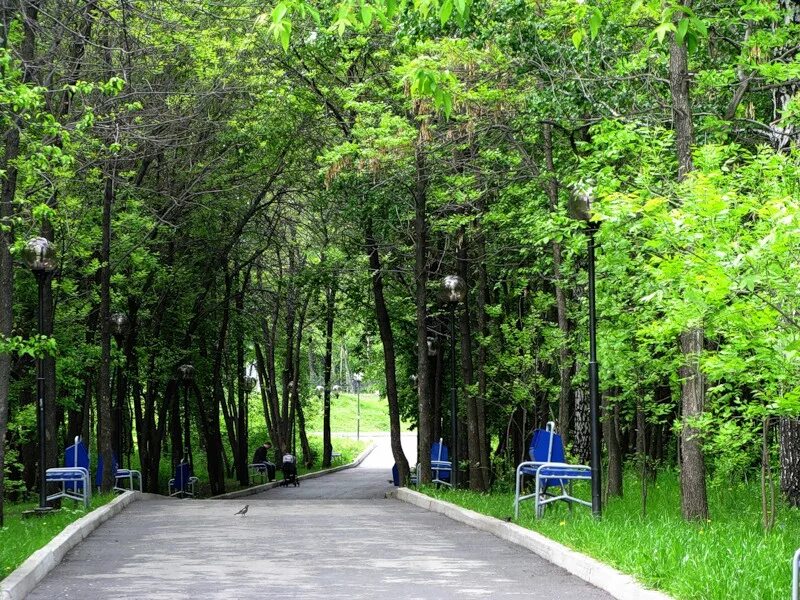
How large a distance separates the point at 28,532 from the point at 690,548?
8.33 m

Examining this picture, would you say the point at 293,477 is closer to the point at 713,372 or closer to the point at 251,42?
the point at 251,42

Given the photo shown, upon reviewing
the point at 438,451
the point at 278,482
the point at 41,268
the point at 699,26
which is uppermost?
the point at 41,268

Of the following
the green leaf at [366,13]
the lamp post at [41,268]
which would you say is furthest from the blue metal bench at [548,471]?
the green leaf at [366,13]

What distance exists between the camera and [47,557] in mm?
11047

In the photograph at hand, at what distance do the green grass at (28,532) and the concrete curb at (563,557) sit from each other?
4.80 meters

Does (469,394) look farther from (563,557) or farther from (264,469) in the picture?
(264,469)

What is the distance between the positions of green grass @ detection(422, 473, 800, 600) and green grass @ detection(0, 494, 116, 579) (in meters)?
5.14

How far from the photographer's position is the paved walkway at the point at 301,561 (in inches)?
374

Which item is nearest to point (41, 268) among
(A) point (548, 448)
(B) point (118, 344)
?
(A) point (548, 448)

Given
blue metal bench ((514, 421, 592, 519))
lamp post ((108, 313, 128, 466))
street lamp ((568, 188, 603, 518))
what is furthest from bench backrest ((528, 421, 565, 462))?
lamp post ((108, 313, 128, 466))

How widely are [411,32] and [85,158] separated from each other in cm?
904

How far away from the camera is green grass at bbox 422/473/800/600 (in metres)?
7.89

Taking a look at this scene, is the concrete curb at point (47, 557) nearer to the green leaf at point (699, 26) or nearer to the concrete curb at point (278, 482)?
the green leaf at point (699, 26)

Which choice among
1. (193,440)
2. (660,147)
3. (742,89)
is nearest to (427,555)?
(660,147)
